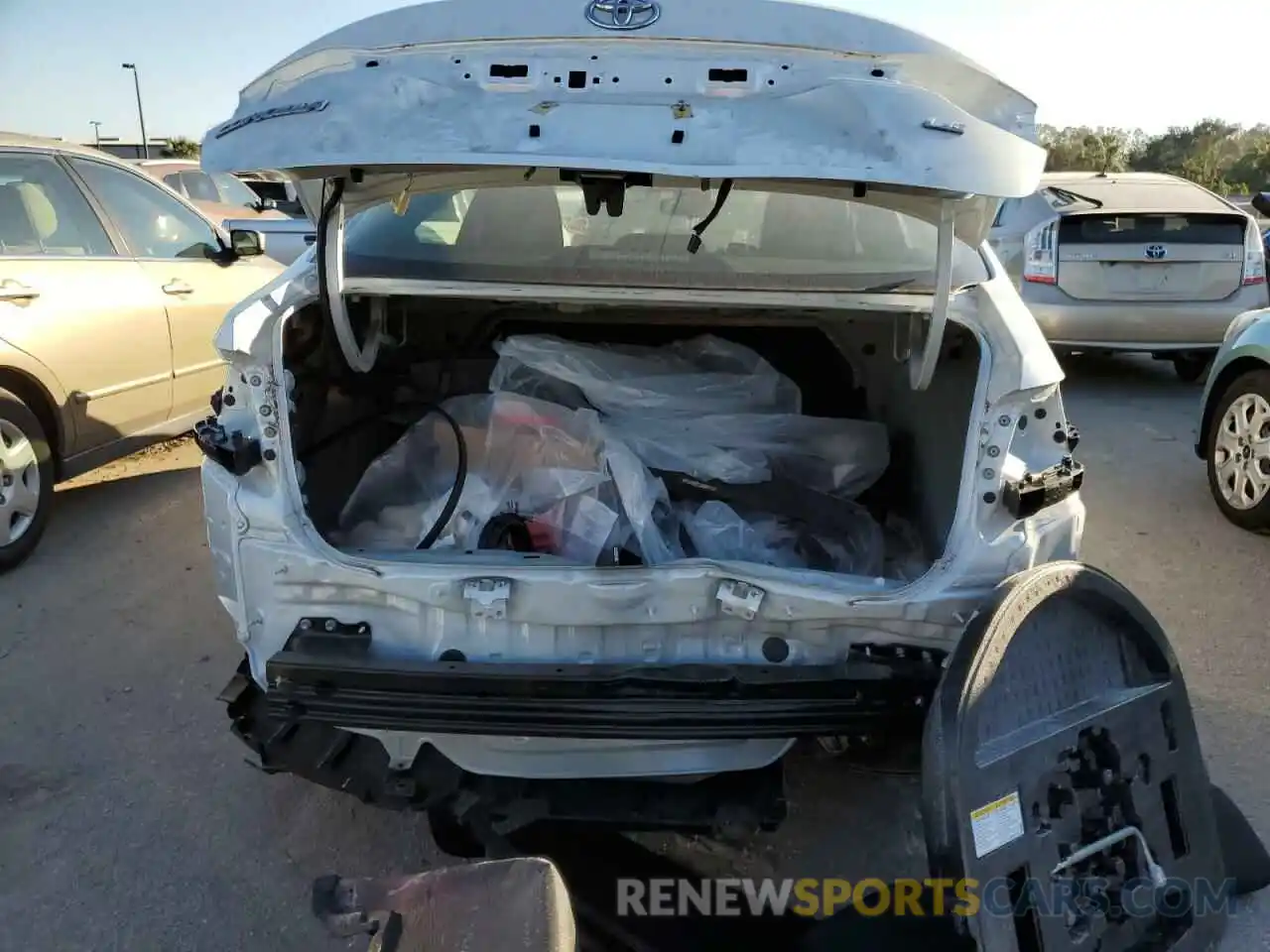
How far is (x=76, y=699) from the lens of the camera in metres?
3.14

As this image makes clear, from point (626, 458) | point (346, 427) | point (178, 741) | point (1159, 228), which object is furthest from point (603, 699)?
point (1159, 228)

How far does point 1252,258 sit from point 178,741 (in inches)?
274

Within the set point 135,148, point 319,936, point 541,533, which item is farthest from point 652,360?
point 135,148

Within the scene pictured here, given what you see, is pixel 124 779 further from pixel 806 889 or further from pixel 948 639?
pixel 948 639

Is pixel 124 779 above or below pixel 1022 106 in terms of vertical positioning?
below

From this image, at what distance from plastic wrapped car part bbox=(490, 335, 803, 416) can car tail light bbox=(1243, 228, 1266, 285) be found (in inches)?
200

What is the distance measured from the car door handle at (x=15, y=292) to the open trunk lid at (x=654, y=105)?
252 cm

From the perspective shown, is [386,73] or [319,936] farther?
[319,936]

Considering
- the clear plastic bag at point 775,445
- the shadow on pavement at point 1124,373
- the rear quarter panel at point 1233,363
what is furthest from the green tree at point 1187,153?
the clear plastic bag at point 775,445

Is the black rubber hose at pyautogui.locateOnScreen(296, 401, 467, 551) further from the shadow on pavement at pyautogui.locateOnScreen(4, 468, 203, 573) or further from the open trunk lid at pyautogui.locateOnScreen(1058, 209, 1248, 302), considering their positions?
the open trunk lid at pyautogui.locateOnScreen(1058, 209, 1248, 302)

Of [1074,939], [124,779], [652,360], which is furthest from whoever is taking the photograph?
[652,360]

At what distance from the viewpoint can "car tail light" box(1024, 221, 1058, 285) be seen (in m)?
6.64

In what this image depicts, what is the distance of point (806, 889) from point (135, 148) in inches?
772

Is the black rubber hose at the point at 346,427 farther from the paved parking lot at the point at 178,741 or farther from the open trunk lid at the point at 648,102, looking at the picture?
the paved parking lot at the point at 178,741
